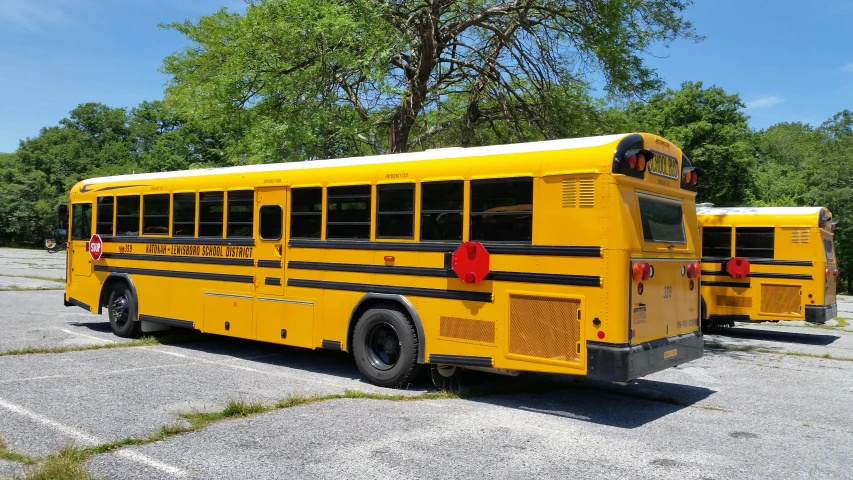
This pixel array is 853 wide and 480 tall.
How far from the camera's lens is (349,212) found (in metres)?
8.28

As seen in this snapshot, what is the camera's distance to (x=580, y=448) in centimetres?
559

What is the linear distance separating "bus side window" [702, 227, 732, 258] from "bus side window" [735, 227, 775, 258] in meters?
0.15

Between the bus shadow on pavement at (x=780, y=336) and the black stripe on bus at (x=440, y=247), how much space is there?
30.6 ft

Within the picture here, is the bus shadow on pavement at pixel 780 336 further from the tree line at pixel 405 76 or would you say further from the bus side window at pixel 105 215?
the bus side window at pixel 105 215

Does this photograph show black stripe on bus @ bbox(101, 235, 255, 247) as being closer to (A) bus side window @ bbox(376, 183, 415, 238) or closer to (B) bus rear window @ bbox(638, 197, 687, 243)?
(A) bus side window @ bbox(376, 183, 415, 238)

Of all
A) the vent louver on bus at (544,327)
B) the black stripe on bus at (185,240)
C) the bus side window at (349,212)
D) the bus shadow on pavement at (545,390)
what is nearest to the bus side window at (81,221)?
the black stripe on bus at (185,240)

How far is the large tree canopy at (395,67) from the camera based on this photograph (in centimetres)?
1221

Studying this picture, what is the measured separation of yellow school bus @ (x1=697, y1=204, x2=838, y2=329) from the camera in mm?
13141

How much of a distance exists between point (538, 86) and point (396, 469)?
11.6 metres

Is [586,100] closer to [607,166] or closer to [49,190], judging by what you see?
[607,166]

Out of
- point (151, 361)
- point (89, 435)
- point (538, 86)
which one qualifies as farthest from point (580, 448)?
point (538, 86)

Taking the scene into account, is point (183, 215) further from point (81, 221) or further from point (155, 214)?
point (81, 221)

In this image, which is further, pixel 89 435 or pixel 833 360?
pixel 833 360

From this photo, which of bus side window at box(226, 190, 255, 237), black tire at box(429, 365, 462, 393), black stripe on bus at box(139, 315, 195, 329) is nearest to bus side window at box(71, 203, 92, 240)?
black stripe on bus at box(139, 315, 195, 329)
